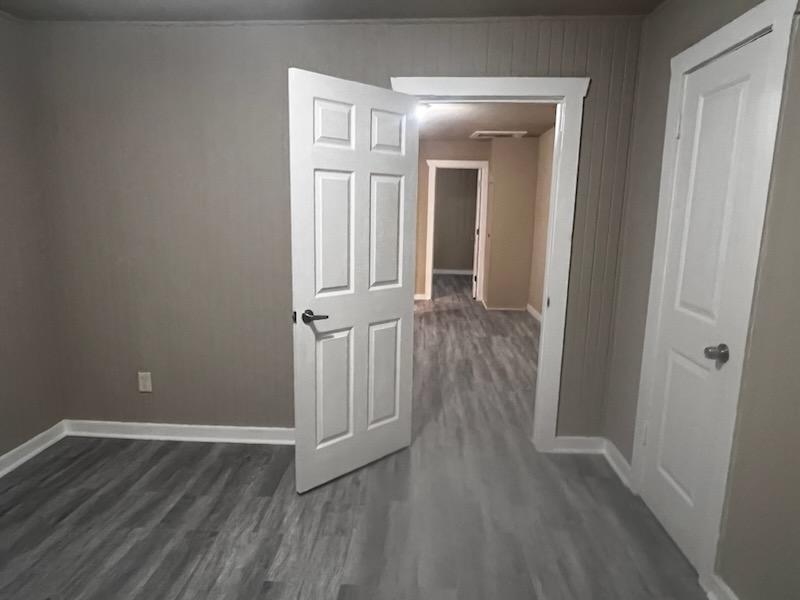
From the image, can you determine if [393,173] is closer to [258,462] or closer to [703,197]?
[703,197]

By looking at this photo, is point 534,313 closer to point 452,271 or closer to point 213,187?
point 452,271

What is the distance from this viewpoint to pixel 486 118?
5199 mm

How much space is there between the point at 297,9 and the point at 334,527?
245 centimetres

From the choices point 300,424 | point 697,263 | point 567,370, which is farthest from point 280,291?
point 697,263

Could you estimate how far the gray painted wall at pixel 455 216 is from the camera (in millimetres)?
10492

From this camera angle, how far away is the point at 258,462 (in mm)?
2762

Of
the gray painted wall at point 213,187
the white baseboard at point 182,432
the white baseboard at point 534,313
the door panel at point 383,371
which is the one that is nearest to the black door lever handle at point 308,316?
the door panel at point 383,371

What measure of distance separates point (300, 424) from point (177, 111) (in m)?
1.81

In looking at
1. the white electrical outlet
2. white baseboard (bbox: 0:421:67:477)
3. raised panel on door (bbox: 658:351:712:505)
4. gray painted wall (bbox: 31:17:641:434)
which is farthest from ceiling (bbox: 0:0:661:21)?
white baseboard (bbox: 0:421:67:477)

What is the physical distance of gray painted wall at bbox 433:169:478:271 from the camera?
10.5 metres

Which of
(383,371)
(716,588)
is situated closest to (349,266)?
(383,371)

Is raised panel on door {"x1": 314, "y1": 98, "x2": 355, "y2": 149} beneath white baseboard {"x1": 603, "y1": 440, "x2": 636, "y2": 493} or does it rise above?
above

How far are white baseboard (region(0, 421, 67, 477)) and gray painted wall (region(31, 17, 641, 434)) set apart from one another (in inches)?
6.8

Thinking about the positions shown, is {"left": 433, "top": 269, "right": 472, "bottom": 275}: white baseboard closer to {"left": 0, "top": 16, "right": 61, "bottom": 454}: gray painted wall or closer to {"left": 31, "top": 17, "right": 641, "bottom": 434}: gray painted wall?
{"left": 31, "top": 17, "right": 641, "bottom": 434}: gray painted wall
